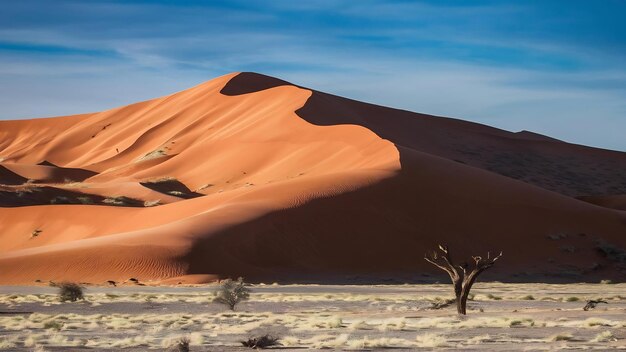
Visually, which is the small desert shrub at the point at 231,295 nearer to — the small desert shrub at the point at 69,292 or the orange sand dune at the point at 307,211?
the small desert shrub at the point at 69,292

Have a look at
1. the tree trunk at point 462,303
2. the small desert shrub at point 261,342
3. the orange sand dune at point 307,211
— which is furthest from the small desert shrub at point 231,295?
the orange sand dune at point 307,211

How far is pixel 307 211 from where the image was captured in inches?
2162

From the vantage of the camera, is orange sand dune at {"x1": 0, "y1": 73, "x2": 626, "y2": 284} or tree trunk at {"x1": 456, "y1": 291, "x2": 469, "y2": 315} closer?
tree trunk at {"x1": 456, "y1": 291, "x2": 469, "y2": 315}

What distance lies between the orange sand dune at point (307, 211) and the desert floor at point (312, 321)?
7578mm

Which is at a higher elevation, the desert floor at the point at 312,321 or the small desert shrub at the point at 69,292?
the small desert shrub at the point at 69,292

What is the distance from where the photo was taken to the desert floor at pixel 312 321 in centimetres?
1920

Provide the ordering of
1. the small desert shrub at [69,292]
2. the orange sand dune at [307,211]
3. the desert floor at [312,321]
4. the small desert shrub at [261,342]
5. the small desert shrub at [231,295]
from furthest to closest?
the orange sand dune at [307,211]
the small desert shrub at [69,292]
the small desert shrub at [231,295]
the desert floor at [312,321]
the small desert shrub at [261,342]

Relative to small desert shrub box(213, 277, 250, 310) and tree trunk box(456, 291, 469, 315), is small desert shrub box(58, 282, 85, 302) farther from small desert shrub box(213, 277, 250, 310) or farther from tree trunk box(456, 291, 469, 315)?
tree trunk box(456, 291, 469, 315)

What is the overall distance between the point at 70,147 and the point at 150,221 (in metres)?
74.8

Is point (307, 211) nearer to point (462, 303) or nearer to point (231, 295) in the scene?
point (231, 295)

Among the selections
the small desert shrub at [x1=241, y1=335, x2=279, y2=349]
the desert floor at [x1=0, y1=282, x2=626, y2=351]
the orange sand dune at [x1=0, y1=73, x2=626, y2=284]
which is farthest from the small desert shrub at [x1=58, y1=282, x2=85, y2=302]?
the small desert shrub at [x1=241, y1=335, x2=279, y2=349]

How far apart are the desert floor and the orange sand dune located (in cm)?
758

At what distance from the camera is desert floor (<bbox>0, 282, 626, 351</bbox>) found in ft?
63.0

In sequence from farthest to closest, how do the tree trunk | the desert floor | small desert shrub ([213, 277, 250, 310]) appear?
small desert shrub ([213, 277, 250, 310]) < the tree trunk < the desert floor
